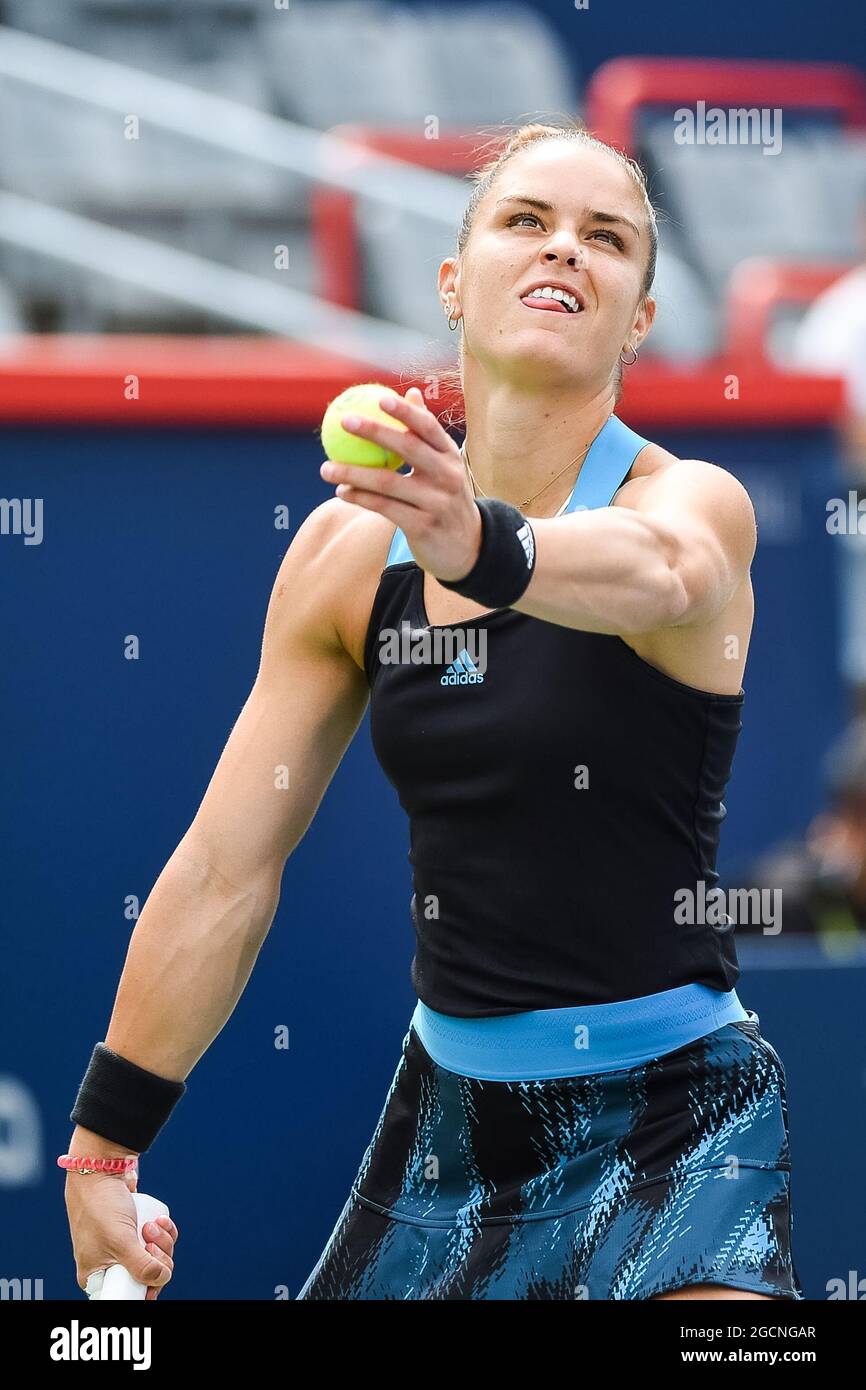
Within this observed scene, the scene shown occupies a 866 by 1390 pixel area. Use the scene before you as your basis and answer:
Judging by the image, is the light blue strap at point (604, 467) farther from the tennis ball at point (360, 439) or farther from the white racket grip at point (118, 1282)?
the white racket grip at point (118, 1282)

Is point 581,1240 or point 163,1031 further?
point 163,1031

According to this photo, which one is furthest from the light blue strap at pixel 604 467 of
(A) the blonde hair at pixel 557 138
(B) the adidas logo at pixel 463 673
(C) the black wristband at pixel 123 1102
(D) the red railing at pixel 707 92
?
(D) the red railing at pixel 707 92

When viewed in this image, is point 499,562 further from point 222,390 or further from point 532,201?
point 222,390

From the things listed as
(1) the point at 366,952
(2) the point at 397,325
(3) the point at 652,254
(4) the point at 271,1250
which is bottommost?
(4) the point at 271,1250

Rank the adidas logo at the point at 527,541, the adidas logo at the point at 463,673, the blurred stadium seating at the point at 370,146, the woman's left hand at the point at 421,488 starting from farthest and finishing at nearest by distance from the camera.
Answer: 1. the blurred stadium seating at the point at 370,146
2. the adidas logo at the point at 463,673
3. the adidas logo at the point at 527,541
4. the woman's left hand at the point at 421,488

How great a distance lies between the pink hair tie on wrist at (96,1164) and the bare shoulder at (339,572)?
2.46 feet

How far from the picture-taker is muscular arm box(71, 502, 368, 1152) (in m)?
2.56

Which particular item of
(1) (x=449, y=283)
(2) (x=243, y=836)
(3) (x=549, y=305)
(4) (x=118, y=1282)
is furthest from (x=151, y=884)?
(3) (x=549, y=305)

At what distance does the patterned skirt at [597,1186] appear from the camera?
2170 mm

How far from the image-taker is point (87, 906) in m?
3.59

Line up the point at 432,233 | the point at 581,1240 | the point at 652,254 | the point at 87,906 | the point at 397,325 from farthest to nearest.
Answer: the point at 397,325
the point at 432,233
the point at 87,906
the point at 652,254
the point at 581,1240

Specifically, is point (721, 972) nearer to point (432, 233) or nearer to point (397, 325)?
point (432, 233)
